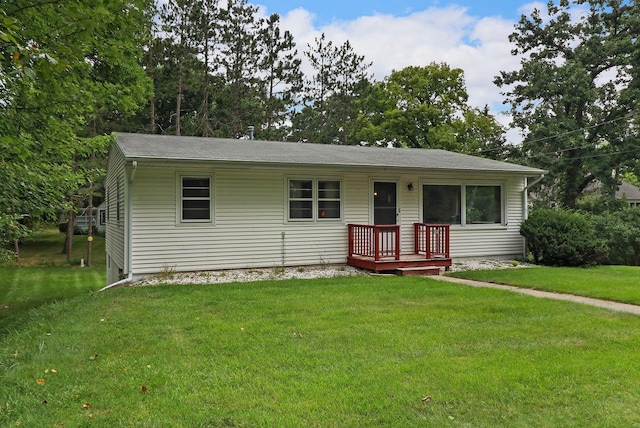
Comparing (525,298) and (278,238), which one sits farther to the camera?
(278,238)

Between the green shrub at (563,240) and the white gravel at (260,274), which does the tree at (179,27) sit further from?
the green shrub at (563,240)

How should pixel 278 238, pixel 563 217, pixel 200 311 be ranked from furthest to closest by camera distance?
pixel 563 217
pixel 278 238
pixel 200 311

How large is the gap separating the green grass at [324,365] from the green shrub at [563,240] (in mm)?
5260

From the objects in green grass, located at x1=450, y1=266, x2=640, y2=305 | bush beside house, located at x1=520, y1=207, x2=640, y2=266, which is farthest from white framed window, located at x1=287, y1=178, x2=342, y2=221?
bush beside house, located at x1=520, y1=207, x2=640, y2=266

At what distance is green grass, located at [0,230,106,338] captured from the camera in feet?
34.1

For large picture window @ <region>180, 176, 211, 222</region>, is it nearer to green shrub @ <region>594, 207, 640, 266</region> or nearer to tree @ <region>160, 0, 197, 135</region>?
tree @ <region>160, 0, 197, 135</region>

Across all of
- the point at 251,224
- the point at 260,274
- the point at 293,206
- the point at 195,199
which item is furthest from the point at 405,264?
the point at 195,199

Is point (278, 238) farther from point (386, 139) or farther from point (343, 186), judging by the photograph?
point (386, 139)

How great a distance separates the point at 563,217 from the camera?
11133 mm

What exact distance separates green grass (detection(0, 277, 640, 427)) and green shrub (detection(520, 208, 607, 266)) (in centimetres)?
526

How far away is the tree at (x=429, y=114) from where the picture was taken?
2495 cm

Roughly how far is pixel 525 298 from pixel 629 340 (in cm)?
228

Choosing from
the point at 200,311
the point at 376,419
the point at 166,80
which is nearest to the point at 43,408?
the point at 376,419

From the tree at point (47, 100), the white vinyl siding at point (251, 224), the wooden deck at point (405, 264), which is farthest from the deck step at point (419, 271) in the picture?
the tree at point (47, 100)
